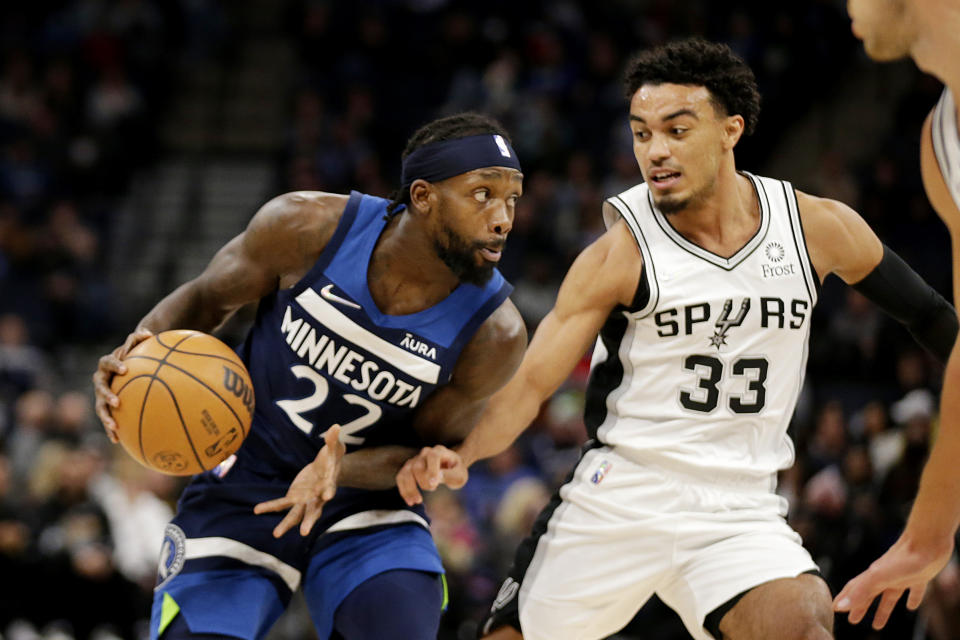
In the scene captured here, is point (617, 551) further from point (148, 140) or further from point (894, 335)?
point (148, 140)

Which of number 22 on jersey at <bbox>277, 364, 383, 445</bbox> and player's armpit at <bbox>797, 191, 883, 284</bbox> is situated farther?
number 22 on jersey at <bbox>277, 364, 383, 445</bbox>

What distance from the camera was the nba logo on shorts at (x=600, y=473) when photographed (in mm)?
4238

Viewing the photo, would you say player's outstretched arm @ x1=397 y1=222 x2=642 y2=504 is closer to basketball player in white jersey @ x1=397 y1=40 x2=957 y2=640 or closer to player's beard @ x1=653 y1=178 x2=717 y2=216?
basketball player in white jersey @ x1=397 y1=40 x2=957 y2=640

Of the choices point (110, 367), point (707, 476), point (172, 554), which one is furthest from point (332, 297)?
point (707, 476)

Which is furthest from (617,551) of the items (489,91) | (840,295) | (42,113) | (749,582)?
(42,113)

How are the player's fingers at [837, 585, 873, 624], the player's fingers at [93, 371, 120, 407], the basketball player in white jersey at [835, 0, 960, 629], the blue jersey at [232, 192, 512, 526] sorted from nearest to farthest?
1. the basketball player in white jersey at [835, 0, 960, 629]
2. the player's fingers at [837, 585, 873, 624]
3. the player's fingers at [93, 371, 120, 407]
4. the blue jersey at [232, 192, 512, 526]

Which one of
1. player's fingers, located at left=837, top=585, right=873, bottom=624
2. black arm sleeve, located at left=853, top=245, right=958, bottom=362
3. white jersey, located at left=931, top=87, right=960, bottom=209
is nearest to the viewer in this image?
white jersey, located at left=931, top=87, right=960, bottom=209

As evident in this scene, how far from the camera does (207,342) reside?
171 inches

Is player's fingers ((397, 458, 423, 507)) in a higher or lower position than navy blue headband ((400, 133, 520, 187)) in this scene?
lower

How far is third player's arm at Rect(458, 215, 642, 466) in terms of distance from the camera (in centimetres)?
414

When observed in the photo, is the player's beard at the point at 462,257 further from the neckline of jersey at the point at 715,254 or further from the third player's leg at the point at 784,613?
the third player's leg at the point at 784,613

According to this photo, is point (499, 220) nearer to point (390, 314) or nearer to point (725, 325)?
point (390, 314)

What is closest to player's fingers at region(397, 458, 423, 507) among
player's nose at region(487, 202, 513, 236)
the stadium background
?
player's nose at region(487, 202, 513, 236)

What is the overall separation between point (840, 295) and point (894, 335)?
1.01m
